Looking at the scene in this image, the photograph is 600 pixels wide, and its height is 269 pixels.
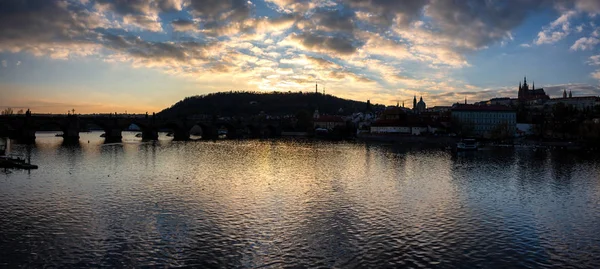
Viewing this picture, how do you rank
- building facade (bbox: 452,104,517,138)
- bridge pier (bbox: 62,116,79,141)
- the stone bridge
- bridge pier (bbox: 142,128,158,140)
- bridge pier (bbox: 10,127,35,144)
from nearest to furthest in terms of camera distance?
bridge pier (bbox: 10,127,35,144) < the stone bridge < bridge pier (bbox: 62,116,79,141) < bridge pier (bbox: 142,128,158,140) < building facade (bbox: 452,104,517,138)

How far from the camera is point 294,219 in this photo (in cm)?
2419

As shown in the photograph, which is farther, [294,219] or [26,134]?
[26,134]

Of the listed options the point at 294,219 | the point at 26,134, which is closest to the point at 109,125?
the point at 26,134

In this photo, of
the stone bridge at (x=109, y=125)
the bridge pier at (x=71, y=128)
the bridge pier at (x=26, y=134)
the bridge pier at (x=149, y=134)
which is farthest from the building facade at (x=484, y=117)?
the bridge pier at (x=26, y=134)

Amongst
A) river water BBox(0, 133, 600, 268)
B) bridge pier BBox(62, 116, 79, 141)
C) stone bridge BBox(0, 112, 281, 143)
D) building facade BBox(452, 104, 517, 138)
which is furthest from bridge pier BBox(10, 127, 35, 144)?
building facade BBox(452, 104, 517, 138)

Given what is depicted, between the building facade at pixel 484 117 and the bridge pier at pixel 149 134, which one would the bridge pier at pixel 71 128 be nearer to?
the bridge pier at pixel 149 134

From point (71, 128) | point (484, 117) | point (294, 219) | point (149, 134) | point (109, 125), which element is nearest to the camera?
point (294, 219)

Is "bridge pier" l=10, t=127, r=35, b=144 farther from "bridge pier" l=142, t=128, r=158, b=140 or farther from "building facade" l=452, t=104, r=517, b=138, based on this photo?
"building facade" l=452, t=104, r=517, b=138

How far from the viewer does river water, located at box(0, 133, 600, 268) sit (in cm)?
1797

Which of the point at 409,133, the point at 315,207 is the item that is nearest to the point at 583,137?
the point at 409,133

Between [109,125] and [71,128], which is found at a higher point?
[109,125]

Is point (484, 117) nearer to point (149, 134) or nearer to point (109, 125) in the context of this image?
point (149, 134)

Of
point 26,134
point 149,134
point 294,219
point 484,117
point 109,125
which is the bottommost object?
point 294,219

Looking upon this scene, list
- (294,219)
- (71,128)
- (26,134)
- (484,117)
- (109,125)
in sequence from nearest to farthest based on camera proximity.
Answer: (294,219) → (26,134) → (71,128) → (109,125) → (484,117)
